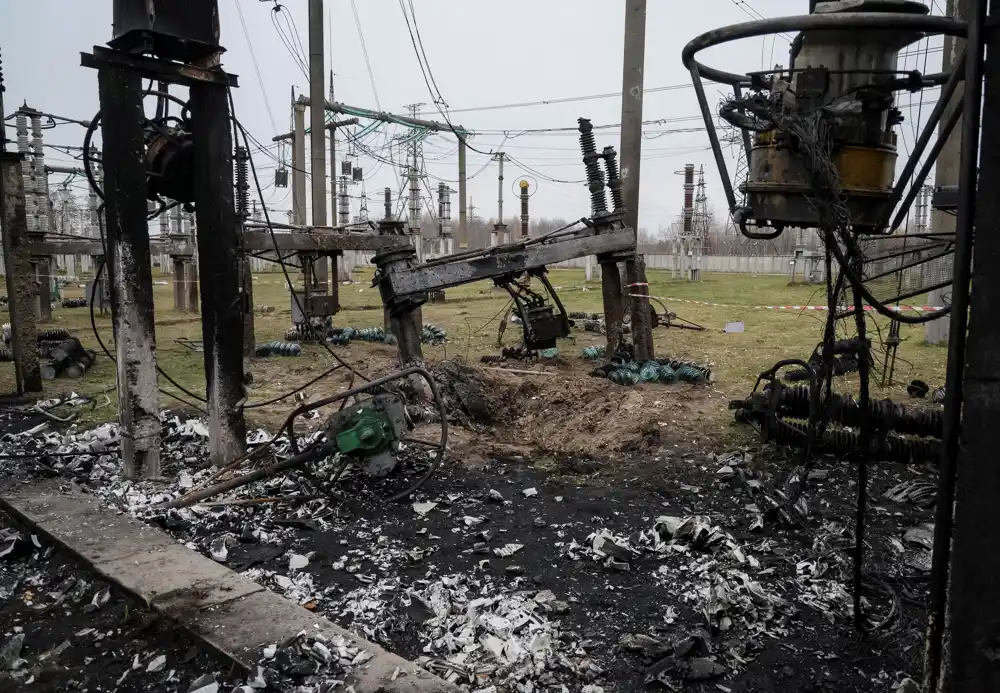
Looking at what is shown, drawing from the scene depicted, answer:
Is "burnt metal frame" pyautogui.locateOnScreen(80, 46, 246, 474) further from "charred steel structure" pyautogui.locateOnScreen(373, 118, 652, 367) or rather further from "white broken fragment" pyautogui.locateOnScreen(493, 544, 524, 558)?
"white broken fragment" pyautogui.locateOnScreen(493, 544, 524, 558)

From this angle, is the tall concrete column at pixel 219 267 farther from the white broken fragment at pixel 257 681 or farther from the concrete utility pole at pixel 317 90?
the concrete utility pole at pixel 317 90

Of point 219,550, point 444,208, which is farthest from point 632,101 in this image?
point 444,208

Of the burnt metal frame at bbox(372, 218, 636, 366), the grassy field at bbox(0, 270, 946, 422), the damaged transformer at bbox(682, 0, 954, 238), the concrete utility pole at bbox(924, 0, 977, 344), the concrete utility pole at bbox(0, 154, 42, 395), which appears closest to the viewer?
→ the damaged transformer at bbox(682, 0, 954, 238)

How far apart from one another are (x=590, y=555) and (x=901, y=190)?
2.65 m

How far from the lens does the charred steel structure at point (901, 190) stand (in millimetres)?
Result: 2076

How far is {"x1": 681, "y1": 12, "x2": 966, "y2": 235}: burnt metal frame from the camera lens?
2.54m

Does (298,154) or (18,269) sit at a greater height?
(298,154)

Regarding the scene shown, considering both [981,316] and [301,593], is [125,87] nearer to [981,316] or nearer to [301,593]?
[301,593]

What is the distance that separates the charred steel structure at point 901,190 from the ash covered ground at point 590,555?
1.92 ft

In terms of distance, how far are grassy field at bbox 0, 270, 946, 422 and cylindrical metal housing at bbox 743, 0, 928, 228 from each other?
144cm

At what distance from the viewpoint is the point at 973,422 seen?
211 centimetres

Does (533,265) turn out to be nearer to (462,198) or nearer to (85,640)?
(85,640)

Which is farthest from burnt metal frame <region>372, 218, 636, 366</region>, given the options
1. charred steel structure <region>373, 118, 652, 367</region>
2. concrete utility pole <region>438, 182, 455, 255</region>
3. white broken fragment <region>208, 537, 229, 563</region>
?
concrete utility pole <region>438, 182, 455, 255</region>

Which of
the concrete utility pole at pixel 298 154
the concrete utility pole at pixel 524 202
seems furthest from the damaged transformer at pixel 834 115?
the concrete utility pole at pixel 524 202
